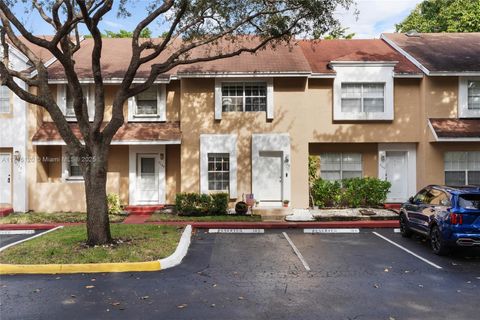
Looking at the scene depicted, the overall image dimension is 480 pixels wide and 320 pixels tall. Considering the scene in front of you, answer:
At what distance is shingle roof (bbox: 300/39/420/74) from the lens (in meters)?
17.5

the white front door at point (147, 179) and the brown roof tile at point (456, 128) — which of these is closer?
the brown roof tile at point (456, 128)

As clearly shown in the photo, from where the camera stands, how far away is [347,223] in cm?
1425

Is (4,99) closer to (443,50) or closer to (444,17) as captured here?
(443,50)

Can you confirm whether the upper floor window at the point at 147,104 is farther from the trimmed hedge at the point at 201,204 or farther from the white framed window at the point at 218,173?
the trimmed hedge at the point at 201,204

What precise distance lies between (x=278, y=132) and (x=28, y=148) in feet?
32.0

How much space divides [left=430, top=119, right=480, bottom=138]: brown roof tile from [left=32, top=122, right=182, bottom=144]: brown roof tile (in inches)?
396

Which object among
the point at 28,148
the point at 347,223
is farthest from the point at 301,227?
the point at 28,148

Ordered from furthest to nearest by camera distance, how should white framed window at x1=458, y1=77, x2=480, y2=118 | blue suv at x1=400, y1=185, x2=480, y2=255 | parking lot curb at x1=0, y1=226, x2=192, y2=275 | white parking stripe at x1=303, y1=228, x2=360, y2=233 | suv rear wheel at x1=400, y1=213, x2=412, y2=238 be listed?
white framed window at x1=458, y1=77, x2=480, y2=118 < white parking stripe at x1=303, y1=228, x2=360, y2=233 < suv rear wheel at x1=400, y1=213, x2=412, y2=238 < blue suv at x1=400, y1=185, x2=480, y2=255 < parking lot curb at x1=0, y1=226, x2=192, y2=275

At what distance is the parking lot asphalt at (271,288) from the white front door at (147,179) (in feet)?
24.5

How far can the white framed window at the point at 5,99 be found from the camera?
16359 mm

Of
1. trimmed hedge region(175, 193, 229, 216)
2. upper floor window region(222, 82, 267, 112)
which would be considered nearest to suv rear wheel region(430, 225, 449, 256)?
trimmed hedge region(175, 193, 229, 216)

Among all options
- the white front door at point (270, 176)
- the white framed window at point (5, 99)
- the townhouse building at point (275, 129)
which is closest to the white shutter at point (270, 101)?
the townhouse building at point (275, 129)

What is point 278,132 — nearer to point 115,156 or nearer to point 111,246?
point 115,156

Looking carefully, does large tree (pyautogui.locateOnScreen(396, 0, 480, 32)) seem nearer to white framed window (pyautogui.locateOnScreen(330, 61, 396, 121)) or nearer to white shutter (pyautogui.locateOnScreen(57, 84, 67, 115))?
white framed window (pyautogui.locateOnScreen(330, 61, 396, 121))
